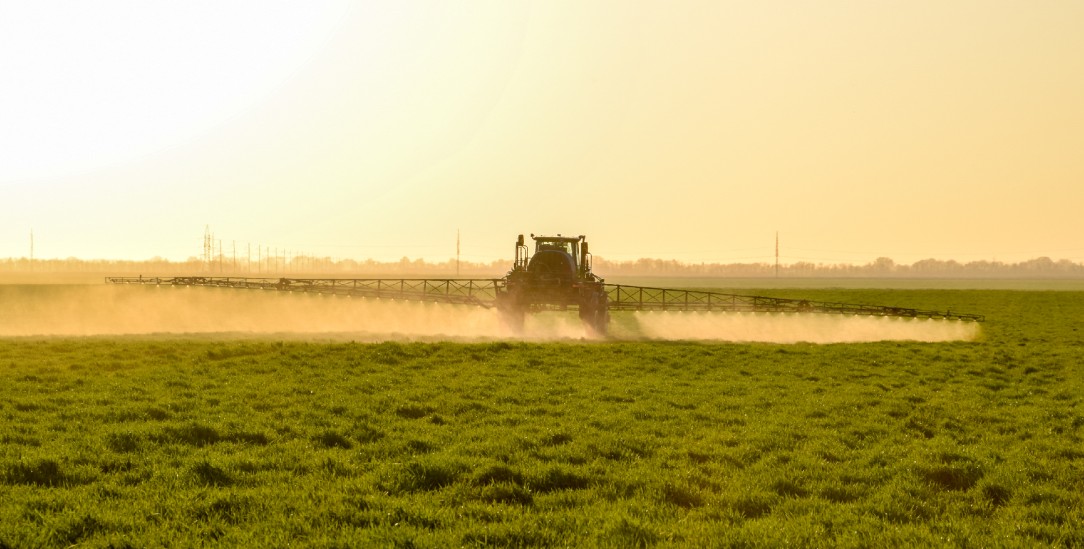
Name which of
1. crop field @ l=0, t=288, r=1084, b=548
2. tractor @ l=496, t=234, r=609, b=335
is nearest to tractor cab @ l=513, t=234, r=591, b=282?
tractor @ l=496, t=234, r=609, b=335

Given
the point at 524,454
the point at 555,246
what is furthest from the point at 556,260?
the point at 524,454

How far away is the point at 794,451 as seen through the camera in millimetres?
11867

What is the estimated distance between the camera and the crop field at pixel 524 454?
810 cm

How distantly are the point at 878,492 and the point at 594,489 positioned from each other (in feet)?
12.2

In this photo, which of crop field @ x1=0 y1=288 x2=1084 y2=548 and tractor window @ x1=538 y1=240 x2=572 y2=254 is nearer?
crop field @ x1=0 y1=288 x2=1084 y2=548

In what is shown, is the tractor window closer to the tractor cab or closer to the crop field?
the tractor cab

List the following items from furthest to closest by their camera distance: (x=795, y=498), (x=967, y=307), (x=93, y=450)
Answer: (x=967, y=307) → (x=93, y=450) → (x=795, y=498)

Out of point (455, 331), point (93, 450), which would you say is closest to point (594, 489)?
point (93, 450)

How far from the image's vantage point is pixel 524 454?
11227mm

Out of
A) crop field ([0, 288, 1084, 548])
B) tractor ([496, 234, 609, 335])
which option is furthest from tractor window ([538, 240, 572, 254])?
crop field ([0, 288, 1084, 548])

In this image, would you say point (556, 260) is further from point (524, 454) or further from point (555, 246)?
point (524, 454)

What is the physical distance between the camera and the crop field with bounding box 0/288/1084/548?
8102 mm

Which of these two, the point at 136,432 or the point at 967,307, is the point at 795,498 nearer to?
the point at 136,432

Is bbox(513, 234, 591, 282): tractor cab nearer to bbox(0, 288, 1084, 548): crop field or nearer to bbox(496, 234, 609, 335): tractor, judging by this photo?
bbox(496, 234, 609, 335): tractor
